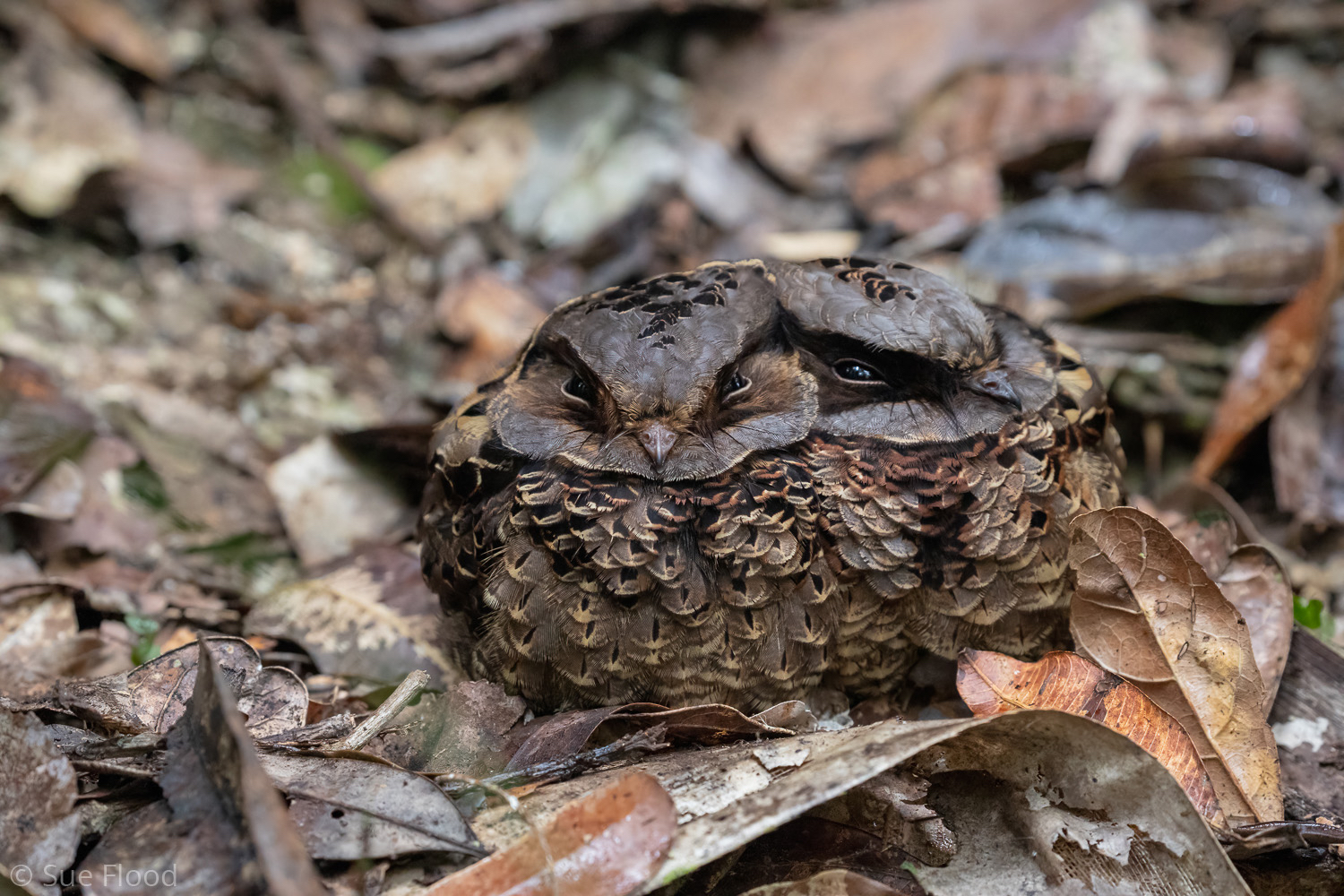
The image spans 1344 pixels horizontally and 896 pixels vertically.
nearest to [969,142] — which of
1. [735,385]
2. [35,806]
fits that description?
[735,385]

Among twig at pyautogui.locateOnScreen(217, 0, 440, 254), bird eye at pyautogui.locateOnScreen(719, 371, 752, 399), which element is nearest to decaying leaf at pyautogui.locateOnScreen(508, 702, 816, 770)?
bird eye at pyautogui.locateOnScreen(719, 371, 752, 399)

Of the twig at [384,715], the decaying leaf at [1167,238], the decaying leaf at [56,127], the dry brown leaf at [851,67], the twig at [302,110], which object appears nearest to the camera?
the twig at [384,715]

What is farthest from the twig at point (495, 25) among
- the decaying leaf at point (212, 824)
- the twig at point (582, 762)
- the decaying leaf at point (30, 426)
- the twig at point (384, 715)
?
the decaying leaf at point (212, 824)

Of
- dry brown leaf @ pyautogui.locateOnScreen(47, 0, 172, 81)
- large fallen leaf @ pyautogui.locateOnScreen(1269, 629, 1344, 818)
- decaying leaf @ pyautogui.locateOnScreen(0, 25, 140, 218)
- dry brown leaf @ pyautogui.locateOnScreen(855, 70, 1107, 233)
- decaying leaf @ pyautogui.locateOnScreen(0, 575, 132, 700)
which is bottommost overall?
large fallen leaf @ pyautogui.locateOnScreen(1269, 629, 1344, 818)

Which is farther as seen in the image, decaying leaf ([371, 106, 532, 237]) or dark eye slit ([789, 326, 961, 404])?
decaying leaf ([371, 106, 532, 237])

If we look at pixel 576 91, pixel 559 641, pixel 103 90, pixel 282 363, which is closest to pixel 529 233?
pixel 576 91

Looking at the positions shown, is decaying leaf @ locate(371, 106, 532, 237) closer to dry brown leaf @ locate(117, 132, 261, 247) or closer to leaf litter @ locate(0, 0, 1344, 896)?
leaf litter @ locate(0, 0, 1344, 896)

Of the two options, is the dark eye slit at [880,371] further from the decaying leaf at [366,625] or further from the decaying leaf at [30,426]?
the decaying leaf at [30,426]
